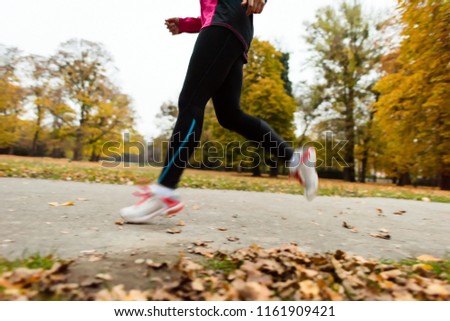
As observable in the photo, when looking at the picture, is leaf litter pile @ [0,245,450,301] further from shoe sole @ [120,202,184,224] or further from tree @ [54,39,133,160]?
tree @ [54,39,133,160]

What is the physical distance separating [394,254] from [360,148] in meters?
26.0

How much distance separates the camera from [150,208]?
6.66 feet

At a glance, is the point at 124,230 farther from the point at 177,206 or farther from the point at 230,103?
the point at 230,103

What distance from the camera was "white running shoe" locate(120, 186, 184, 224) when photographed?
202cm

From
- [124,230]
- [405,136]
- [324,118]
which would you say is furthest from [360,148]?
[124,230]

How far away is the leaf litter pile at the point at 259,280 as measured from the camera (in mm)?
1169

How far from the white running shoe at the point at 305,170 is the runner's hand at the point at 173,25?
1.31 metres

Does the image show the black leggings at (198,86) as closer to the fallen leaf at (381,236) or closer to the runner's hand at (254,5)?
the runner's hand at (254,5)

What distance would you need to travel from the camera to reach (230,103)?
90.3 inches

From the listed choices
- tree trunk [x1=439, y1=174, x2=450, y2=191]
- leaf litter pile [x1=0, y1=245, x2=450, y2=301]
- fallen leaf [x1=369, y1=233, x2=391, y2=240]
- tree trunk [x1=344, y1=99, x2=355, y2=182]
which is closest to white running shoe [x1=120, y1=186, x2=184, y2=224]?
leaf litter pile [x1=0, y1=245, x2=450, y2=301]

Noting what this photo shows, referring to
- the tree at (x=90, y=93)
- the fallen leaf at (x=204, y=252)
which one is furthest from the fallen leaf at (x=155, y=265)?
the tree at (x=90, y=93)

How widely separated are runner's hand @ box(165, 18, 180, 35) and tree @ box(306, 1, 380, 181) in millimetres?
24131

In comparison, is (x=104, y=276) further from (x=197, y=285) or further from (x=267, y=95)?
(x=267, y=95)

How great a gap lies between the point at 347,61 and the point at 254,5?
85.6 ft
